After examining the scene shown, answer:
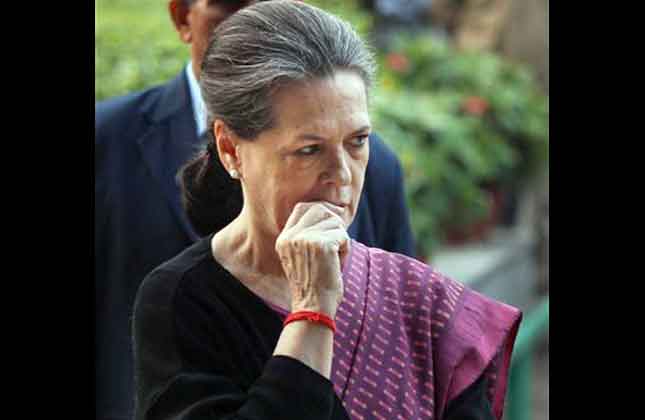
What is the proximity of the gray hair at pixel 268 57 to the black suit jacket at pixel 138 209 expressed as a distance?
0.28 meters

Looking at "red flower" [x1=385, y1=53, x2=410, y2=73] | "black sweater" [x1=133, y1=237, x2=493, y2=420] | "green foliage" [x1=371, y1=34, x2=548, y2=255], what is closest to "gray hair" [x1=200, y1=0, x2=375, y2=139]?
"black sweater" [x1=133, y1=237, x2=493, y2=420]

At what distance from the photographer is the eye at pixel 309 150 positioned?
1680 millimetres

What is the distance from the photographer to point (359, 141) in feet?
5.66

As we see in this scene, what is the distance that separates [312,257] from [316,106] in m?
0.23

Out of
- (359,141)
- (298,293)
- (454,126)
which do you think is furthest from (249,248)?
(454,126)

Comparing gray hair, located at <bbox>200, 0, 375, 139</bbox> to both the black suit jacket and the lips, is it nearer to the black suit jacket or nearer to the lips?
the lips

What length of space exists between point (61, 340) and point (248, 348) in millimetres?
350

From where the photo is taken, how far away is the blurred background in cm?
311

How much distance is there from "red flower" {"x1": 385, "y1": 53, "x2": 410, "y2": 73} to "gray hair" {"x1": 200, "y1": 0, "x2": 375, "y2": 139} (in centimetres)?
408

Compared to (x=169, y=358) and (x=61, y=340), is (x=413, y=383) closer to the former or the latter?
(x=169, y=358)

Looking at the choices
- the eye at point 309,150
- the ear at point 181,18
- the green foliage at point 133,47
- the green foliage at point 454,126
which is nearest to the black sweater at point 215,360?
the eye at point 309,150

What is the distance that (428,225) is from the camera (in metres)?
4.58

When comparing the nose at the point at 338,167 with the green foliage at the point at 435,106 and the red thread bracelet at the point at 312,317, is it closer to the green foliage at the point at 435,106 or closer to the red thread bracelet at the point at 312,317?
the red thread bracelet at the point at 312,317
